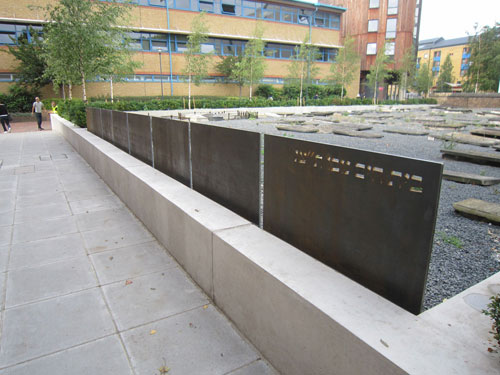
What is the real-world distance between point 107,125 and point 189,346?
8.39m

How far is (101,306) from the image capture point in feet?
11.0

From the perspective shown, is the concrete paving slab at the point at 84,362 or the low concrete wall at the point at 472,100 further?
the low concrete wall at the point at 472,100

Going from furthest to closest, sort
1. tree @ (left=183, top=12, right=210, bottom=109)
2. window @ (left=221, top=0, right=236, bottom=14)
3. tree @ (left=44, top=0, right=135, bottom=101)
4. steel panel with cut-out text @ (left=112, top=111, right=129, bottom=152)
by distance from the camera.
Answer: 1. window @ (left=221, top=0, right=236, bottom=14)
2. tree @ (left=183, top=12, right=210, bottom=109)
3. tree @ (left=44, top=0, right=135, bottom=101)
4. steel panel with cut-out text @ (left=112, top=111, right=129, bottom=152)

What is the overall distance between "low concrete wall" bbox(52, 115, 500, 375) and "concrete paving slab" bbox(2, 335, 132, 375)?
0.94 m

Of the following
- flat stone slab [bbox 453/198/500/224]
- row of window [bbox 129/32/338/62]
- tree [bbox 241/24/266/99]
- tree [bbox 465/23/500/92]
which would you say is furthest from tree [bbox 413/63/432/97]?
flat stone slab [bbox 453/198/500/224]

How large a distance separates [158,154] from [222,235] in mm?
3341

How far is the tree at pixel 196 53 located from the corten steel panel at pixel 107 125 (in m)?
29.2

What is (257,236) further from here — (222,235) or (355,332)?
(355,332)

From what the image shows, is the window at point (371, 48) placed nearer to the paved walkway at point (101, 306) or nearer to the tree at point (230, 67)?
the tree at point (230, 67)

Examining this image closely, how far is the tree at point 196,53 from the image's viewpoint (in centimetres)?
3838

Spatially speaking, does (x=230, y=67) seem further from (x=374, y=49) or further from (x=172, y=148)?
(x=172, y=148)

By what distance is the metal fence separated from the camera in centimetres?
199

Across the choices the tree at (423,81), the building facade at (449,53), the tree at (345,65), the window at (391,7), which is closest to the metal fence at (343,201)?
the tree at (345,65)

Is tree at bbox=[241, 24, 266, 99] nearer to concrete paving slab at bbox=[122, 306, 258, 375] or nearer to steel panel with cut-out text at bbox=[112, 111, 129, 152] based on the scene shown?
steel panel with cut-out text at bbox=[112, 111, 129, 152]
